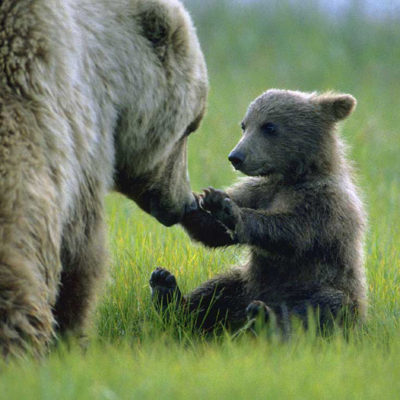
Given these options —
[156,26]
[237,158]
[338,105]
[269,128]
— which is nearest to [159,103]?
[156,26]

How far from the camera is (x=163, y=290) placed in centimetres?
493

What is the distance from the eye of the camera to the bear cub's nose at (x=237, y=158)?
5176 millimetres

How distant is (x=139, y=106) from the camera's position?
4.38 metres

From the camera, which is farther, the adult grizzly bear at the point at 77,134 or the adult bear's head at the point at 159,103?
the adult bear's head at the point at 159,103

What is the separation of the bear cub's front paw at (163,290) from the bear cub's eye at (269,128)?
1.11 m

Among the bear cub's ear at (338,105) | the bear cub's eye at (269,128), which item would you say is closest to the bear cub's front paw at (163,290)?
the bear cub's eye at (269,128)

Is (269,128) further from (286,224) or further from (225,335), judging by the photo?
(225,335)

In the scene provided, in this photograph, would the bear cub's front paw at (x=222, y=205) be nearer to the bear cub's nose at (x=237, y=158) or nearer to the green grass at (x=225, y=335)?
the bear cub's nose at (x=237, y=158)

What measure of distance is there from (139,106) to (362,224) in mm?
1541

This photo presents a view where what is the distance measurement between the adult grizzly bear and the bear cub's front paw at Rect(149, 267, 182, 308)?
325 millimetres

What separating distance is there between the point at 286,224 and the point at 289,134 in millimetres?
702

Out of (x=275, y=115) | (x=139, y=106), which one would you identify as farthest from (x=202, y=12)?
(x=139, y=106)

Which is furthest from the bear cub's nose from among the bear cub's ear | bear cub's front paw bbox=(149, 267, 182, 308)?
bear cub's front paw bbox=(149, 267, 182, 308)

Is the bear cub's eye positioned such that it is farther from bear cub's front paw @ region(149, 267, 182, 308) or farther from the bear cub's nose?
bear cub's front paw @ region(149, 267, 182, 308)
